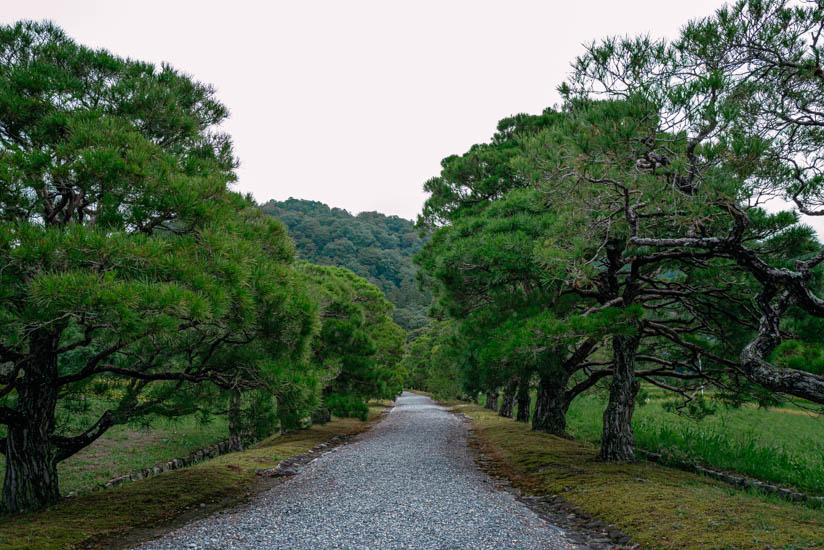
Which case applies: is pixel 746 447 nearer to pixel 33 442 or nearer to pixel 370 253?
pixel 33 442

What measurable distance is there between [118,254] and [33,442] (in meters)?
3.22

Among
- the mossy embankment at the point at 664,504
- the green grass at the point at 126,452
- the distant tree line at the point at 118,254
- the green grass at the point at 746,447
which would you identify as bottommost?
the green grass at the point at 126,452

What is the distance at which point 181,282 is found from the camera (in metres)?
4.42

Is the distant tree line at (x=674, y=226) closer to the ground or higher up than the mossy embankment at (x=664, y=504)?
higher up

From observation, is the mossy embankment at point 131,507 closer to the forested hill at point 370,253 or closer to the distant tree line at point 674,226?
the distant tree line at point 674,226

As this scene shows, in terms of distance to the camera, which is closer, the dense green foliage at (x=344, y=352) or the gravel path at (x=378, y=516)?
the gravel path at (x=378, y=516)

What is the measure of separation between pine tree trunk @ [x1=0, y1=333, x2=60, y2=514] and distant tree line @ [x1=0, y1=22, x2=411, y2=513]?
0.7 inches

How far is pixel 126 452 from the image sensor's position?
40.6 ft

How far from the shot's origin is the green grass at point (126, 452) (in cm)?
957

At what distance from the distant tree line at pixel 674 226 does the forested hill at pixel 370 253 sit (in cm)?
5489

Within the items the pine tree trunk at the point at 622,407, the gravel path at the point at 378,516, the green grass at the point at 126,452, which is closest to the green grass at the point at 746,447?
the pine tree trunk at the point at 622,407

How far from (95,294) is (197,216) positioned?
1783 mm

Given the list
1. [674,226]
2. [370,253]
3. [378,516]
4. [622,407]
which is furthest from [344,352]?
[370,253]

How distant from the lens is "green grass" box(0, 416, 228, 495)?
377 inches
